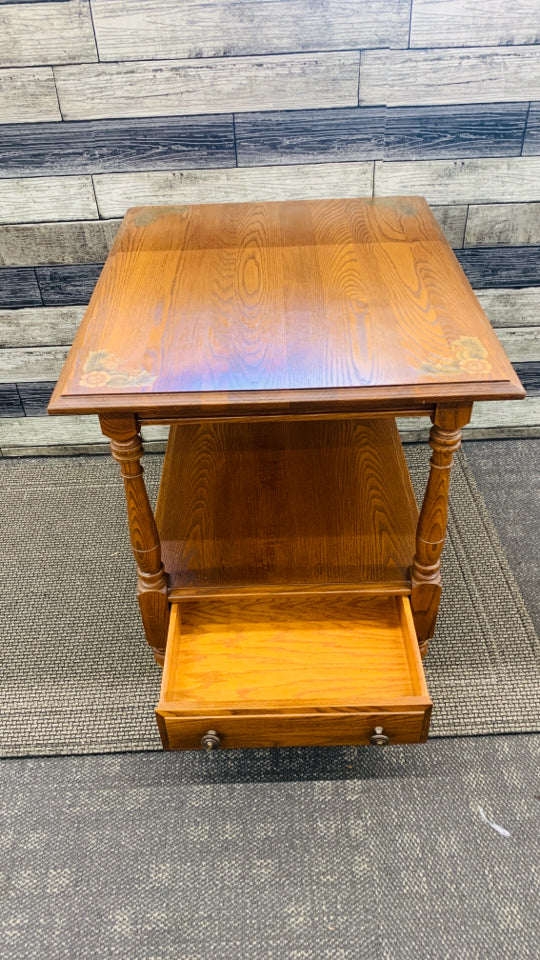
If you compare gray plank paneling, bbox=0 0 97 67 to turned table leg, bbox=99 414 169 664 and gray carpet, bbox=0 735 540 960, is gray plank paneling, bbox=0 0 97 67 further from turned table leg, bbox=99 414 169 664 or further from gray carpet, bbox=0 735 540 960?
gray carpet, bbox=0 735 540 960

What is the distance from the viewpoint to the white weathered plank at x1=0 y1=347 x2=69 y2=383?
1.59 meters

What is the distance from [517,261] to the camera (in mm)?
1487

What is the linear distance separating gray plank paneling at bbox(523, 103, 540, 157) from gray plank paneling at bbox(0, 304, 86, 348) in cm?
98

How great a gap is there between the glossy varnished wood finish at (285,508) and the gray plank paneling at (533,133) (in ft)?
2.01

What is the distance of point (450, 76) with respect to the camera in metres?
1.28

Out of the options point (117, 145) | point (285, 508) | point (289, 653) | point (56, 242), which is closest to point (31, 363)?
point (56, 242)

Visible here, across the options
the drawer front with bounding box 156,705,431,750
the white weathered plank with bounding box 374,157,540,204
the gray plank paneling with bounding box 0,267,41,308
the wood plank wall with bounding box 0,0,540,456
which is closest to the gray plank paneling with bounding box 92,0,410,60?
the wood plank wall with bounding box 0,0,540,456

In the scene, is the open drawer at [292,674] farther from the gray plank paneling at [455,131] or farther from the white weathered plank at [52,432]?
the gray plank paneling at [455,131]

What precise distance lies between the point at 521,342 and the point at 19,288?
1.14m

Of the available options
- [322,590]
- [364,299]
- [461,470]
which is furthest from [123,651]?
[461,470]

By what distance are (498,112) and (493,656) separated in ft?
3.38

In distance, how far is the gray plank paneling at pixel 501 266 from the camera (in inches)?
58.1

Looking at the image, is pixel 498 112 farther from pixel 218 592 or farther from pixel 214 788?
pixel 214 788

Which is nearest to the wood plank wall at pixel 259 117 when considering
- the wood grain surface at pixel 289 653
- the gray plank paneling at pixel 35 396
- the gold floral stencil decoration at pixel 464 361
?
the gray plank paneling at pixel 35 396
